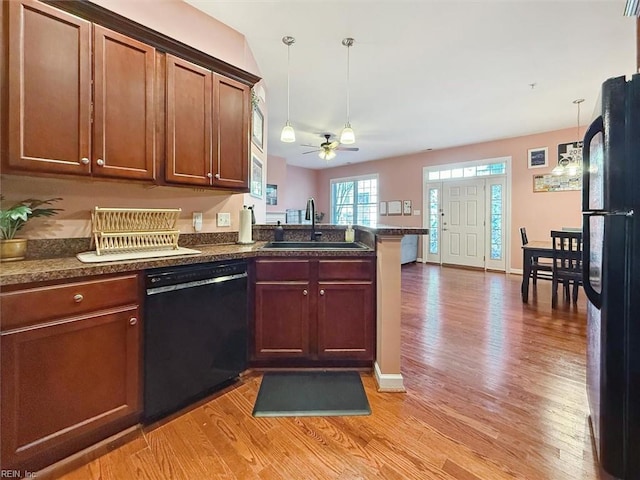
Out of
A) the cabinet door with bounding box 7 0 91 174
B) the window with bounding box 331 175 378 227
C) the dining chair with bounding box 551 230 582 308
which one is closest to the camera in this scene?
the cabinet door with bounding box 7 0 91 174

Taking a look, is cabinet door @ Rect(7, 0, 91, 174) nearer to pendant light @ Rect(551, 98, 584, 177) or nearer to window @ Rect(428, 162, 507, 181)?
pendant light @ Rect(551, 98, 584, 177)

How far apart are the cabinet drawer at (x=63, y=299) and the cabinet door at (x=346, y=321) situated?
1.16 meters

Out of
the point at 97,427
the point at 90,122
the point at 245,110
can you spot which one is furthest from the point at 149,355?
the point at 245,110

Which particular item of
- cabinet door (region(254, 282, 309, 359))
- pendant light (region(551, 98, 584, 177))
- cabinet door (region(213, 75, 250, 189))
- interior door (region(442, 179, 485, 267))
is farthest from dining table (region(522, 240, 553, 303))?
cabinet door (region(213, 75, 250, 189))

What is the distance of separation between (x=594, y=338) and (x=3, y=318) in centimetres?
257

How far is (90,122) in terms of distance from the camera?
154 cm

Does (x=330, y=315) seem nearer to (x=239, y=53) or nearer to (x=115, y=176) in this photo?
(x=115, y=176)

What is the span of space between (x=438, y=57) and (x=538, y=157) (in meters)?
3.87

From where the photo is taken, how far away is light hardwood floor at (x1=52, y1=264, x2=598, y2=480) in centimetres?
128

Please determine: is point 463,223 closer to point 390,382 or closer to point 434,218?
point 434,218

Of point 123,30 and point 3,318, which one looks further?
point 123,30

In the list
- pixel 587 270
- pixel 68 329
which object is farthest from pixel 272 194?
pixel 587 270

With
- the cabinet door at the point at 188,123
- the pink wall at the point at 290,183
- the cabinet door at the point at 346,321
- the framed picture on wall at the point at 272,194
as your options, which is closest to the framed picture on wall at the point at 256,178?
the cabinet door at the point at 188,123

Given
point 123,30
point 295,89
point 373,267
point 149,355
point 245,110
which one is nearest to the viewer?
point 149,355
